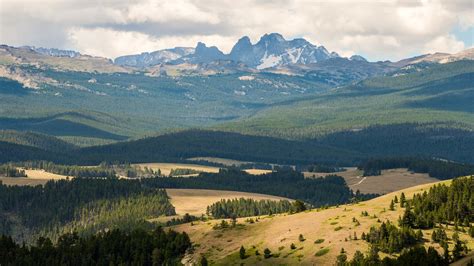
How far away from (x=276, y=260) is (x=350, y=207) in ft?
123

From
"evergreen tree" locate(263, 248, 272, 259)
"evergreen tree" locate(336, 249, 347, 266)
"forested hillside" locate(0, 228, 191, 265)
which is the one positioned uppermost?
"evergreen tree" locate(336, 249, 347, 266)

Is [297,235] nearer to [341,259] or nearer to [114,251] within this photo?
[341,259]

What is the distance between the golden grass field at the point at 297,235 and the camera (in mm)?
157125

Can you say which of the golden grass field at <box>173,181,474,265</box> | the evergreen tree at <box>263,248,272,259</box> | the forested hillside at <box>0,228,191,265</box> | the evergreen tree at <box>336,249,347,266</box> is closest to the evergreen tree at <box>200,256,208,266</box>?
the golden grass field at <box>173,181,474,265</box>

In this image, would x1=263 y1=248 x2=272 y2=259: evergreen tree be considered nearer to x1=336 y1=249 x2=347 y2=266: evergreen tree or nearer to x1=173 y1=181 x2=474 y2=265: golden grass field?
x1=173 y1=181 x2=474 y2=265: golden grass field

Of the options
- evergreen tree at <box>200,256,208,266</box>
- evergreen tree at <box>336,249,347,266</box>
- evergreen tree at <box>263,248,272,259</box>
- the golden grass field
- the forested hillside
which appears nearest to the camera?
evergreen tree at <box>336,249,347,266</box>

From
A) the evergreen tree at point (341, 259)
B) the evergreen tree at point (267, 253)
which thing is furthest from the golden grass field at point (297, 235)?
the evergreen tree at point (341, 259)

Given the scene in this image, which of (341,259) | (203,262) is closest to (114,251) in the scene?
(203,262)

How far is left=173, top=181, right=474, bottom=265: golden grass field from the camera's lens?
516ft

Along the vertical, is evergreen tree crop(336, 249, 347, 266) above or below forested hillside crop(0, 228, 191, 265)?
above

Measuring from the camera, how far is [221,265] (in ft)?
537

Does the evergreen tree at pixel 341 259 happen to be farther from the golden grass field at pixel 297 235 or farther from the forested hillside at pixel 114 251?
the forested hillside at pixel 114 251

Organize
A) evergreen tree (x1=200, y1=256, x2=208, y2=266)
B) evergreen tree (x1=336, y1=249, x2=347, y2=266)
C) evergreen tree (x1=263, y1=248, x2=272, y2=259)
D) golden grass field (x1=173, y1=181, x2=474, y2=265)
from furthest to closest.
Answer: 1. evergreen tree (x1=263, y1=248, x2=272, y2=259)
2. evergreen tree (x1=200, y1=256, x2=208, y2=266)
3. golden grass field (x1=173, y1=181, x2=474, y2=265)
4. evergreen tree (x1=336, y1=249, x2=347, y2=266)

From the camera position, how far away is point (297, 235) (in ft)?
564
